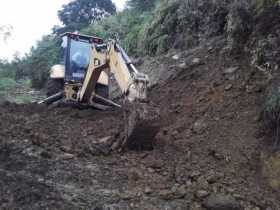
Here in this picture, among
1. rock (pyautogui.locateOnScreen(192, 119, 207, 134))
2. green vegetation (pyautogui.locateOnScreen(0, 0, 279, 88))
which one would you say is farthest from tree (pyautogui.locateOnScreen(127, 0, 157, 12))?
rock (pyautogui.locateOnScreen(192, 119, 207, 134))

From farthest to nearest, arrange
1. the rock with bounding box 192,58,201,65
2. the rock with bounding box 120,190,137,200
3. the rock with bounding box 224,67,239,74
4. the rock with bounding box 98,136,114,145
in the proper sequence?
1. the rock with bounding box 192,58,201,65
2. the rock with bounding box 224,67,239,74
3. the rock with bounding box 98,136,114,145
4. the rock with bounding box 120,190,137,200

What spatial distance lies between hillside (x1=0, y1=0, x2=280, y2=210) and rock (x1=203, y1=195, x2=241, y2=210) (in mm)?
10

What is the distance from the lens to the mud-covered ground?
5383 millimetres

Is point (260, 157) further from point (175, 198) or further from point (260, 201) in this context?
point (175, 198)

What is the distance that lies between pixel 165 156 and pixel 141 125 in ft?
1.72

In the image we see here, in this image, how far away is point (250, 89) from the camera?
820cm

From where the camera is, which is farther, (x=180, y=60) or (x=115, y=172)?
(x=180, y=60)

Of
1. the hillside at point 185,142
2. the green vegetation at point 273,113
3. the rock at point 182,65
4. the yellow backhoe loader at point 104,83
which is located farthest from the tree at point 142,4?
the green vegetation at point 273,113

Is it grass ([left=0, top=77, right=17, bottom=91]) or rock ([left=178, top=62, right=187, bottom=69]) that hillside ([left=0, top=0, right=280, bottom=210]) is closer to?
rock ([left=178, top=62, right=187, bottom=69])

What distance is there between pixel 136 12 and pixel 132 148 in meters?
17.6

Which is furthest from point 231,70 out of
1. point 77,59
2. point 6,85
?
point 6,85

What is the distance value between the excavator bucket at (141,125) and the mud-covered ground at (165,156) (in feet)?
0.48

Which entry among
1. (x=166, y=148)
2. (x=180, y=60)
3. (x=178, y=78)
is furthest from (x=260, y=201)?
(x=180, y=60)

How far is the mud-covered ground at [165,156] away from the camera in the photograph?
5383mm
